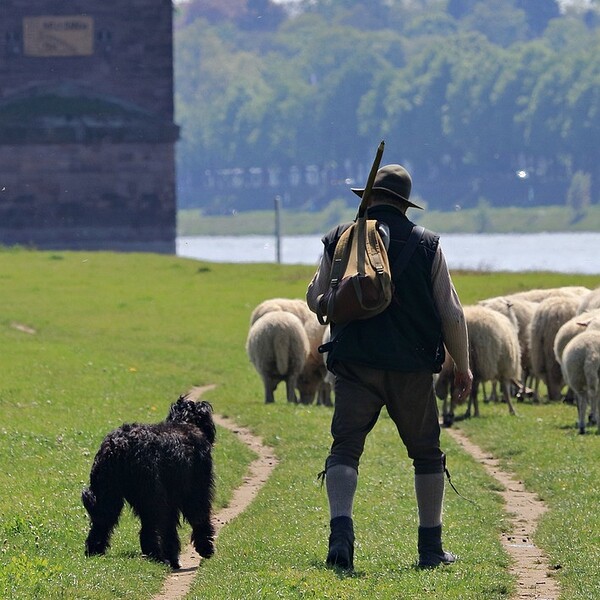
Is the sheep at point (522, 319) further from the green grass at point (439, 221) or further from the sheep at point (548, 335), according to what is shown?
the green grass at point (439, 221)

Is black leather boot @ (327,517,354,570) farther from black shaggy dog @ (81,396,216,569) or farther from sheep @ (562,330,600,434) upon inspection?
sheep @ (562,330,600,434)

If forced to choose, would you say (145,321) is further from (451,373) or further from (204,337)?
(451,373)

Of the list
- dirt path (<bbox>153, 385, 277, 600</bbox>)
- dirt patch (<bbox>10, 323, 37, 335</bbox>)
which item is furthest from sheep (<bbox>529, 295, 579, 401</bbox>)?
dirt patch (<bbox>10, 323, 37, 335</bbox>)

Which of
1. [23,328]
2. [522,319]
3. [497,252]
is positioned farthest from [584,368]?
[497,252]

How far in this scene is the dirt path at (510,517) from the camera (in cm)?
930

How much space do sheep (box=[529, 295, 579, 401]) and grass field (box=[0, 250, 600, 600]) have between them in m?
0.60

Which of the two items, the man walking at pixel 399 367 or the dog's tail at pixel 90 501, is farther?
the dog's tail at pixel 90 501

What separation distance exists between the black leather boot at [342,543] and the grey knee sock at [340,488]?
52 millimetres

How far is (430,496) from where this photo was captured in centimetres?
933

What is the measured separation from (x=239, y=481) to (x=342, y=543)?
5124mm

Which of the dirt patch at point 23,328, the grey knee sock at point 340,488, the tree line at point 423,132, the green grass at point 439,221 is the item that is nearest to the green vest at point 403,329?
the grey knee sock at point 340,488

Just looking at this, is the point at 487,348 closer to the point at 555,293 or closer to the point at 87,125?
the point at 555,293

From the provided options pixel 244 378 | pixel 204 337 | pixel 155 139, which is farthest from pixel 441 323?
pixel 155 139

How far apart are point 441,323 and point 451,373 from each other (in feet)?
33.4
